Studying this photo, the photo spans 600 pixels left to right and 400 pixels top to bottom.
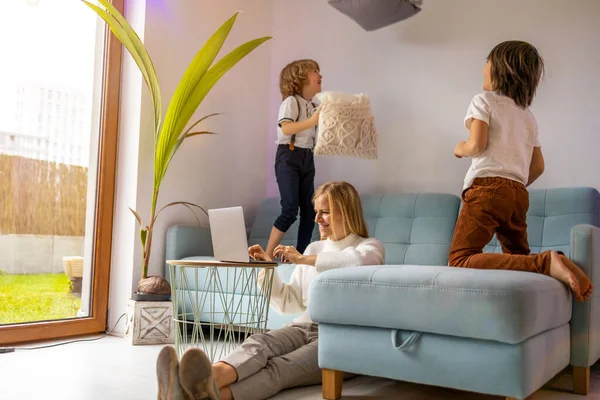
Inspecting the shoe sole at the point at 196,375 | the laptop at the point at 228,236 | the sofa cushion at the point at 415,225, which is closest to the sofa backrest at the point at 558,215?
the sofa cushion at the point at 415,225

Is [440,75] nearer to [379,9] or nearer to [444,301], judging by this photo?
[379,9]

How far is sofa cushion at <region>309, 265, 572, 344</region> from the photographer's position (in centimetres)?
154

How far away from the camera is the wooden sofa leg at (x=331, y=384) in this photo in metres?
1.85

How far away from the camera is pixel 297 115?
3.31 metres

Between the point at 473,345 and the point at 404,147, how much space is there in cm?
207

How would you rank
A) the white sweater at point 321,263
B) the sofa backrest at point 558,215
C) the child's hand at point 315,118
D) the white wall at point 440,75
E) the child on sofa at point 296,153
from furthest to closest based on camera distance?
the child on sofa at point 296,153 → the child's hand at point 315,118 → the white wall at point 440,75 → the sofa backrest at point 558,215 → the white sweater at point 321,263

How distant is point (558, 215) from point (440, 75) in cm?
113

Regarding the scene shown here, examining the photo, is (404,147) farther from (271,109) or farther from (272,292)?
(272,292)

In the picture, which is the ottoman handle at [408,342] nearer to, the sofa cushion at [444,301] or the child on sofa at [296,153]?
the sofa cushion at [444,301]

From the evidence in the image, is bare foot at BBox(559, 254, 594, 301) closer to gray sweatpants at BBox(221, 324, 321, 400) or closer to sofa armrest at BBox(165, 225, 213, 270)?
gray sweatpants at BBox(221, 324, 321, 400)

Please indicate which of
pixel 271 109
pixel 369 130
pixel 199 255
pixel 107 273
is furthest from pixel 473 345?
pixel 271 109

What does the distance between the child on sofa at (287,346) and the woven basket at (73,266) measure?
53.7 inches

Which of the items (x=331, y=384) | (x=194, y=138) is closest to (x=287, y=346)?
(x=331, y=384)

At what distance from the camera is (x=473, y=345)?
160cm
